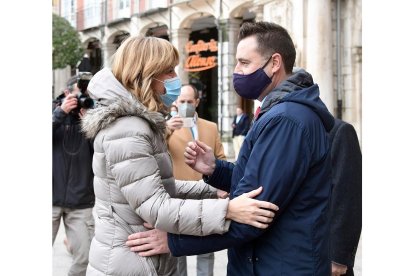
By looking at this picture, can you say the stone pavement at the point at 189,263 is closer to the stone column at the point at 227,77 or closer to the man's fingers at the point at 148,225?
the man's fingers at the point at 148,225

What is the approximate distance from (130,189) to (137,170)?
0.08 m

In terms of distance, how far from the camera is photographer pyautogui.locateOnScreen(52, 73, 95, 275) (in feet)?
19.2

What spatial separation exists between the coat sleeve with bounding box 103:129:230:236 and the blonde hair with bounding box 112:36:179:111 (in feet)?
0.83

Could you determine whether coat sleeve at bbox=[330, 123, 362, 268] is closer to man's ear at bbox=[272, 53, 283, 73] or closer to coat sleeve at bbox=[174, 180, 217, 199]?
coat sleeve at bbox=[174, 180, 217, 199]

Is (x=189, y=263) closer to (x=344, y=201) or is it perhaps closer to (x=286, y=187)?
(x=344, y=201)

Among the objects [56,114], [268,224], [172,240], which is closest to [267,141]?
[268,224]

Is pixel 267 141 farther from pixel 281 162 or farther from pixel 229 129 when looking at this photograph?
pixel 229 129

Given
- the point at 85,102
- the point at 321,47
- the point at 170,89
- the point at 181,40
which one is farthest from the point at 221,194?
the point at 181,40

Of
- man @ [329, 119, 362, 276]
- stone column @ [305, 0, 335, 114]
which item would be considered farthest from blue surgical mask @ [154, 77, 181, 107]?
stone column @ [305, 0, 335, 114]

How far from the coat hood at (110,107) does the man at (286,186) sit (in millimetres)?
410

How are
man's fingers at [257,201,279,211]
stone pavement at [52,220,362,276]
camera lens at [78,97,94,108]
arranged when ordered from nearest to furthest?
man's fingers at [257,201,279,211] < camera lens at [78,97,94,108] < stone pavement at [52,220,362,276]

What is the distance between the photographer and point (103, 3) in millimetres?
31641

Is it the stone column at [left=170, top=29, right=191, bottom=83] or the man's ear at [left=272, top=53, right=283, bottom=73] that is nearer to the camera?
the man's ear at [left=272, top=53, right=283, bottom=73]

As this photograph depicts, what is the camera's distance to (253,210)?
102 inches
